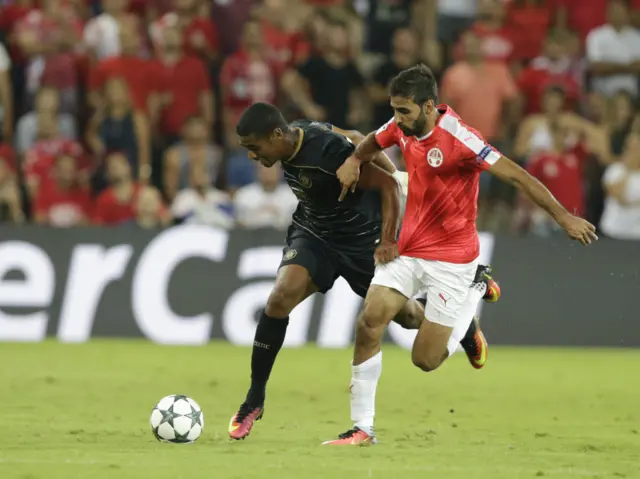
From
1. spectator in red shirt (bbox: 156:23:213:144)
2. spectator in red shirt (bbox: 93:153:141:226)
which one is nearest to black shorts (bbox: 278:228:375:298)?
spectator in red shirt (bbox: 93:153:141:226)

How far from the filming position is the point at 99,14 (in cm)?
1786

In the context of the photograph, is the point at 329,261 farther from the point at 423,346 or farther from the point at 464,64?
the point at 464,64

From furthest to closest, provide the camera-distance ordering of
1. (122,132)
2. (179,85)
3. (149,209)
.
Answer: (179,85), (122,132), (149,209)

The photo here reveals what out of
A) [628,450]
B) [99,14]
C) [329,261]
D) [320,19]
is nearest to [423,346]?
[329,261]

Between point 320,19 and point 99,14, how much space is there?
3.08m

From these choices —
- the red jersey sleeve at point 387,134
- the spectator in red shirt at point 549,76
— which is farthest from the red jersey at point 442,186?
the spectator in red shirt at point 549,76

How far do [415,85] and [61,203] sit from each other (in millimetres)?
9200

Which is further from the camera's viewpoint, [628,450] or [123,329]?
[123,329]

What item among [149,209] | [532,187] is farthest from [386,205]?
[149,209]

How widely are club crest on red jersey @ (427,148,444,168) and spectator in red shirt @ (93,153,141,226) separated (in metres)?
8.22

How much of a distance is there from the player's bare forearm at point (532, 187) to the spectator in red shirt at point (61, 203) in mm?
9189

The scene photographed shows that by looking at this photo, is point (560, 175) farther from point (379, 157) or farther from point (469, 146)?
point (469, 146)

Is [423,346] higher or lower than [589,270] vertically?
lower

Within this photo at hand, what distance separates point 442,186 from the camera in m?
8.28
